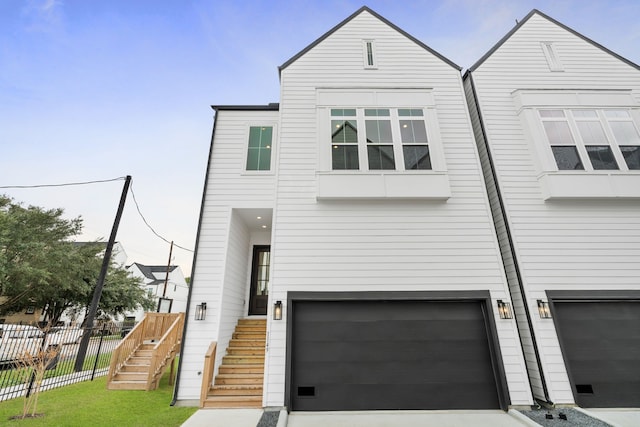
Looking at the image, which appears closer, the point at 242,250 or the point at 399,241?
the point at 399,241

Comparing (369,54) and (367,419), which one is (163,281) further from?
(369,54)

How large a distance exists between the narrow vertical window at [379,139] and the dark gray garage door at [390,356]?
117 inches

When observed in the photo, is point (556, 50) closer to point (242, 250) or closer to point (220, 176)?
point (220, 176)

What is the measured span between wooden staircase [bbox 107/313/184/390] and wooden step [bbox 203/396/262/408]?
7.37ft

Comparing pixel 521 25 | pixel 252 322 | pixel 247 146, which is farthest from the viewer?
pixel 521 25

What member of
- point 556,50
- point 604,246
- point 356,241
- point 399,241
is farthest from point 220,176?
point 556,50

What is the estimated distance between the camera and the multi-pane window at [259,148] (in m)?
6.17

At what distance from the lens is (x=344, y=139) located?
557 cm

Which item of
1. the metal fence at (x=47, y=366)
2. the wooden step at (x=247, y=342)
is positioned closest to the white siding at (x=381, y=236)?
the wooden step at (x=247, y=342)

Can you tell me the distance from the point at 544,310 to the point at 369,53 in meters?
7.28

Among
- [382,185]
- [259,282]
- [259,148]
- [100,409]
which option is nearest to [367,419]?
[382,185]

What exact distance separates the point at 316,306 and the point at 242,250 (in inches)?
115

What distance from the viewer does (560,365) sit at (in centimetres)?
420

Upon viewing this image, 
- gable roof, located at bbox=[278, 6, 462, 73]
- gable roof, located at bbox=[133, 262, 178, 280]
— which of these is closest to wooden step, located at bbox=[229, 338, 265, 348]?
gable roof, located at bbox=[278, 6, 462, 73]
